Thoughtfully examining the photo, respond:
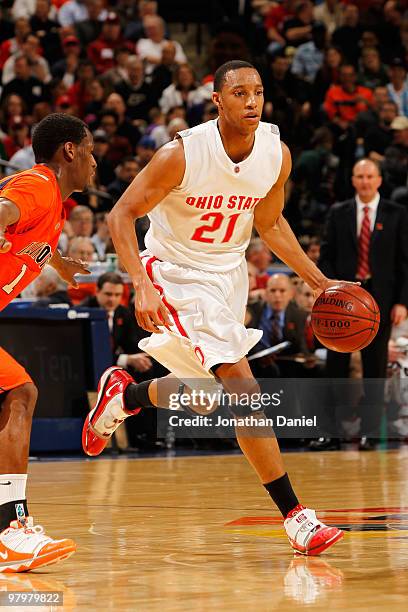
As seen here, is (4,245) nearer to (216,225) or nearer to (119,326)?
(216,225)

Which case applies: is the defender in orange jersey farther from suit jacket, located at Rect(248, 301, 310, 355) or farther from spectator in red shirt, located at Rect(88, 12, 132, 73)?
spectator in red shirt, located at Rect(88, 12, 132, 73)

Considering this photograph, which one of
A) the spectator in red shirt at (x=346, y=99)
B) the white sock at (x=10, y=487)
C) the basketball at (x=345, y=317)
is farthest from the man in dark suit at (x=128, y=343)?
the spectator in red shirt at (x=346, y=99)

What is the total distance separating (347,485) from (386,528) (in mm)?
1952

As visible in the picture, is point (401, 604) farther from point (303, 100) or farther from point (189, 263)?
point (303, 100)

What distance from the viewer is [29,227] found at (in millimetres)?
4578

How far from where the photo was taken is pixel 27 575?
4.36 meters

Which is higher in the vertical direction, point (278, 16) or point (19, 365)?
point (278, 16)

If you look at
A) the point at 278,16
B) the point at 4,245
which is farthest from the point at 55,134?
the point at 278,16

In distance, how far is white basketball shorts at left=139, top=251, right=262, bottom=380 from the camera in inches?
207

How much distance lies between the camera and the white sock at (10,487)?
4.52 m

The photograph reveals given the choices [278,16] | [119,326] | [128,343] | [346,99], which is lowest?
[128,343]

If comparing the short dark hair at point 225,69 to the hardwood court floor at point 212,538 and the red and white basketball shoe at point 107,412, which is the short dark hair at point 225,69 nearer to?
the red and white basketball shoe at point 107,412

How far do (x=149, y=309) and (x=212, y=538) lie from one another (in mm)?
1046

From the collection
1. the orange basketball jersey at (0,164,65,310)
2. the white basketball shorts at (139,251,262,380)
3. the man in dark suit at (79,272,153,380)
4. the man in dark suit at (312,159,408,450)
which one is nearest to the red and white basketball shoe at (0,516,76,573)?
the orange basketball jersey at (0,164,65,310)
